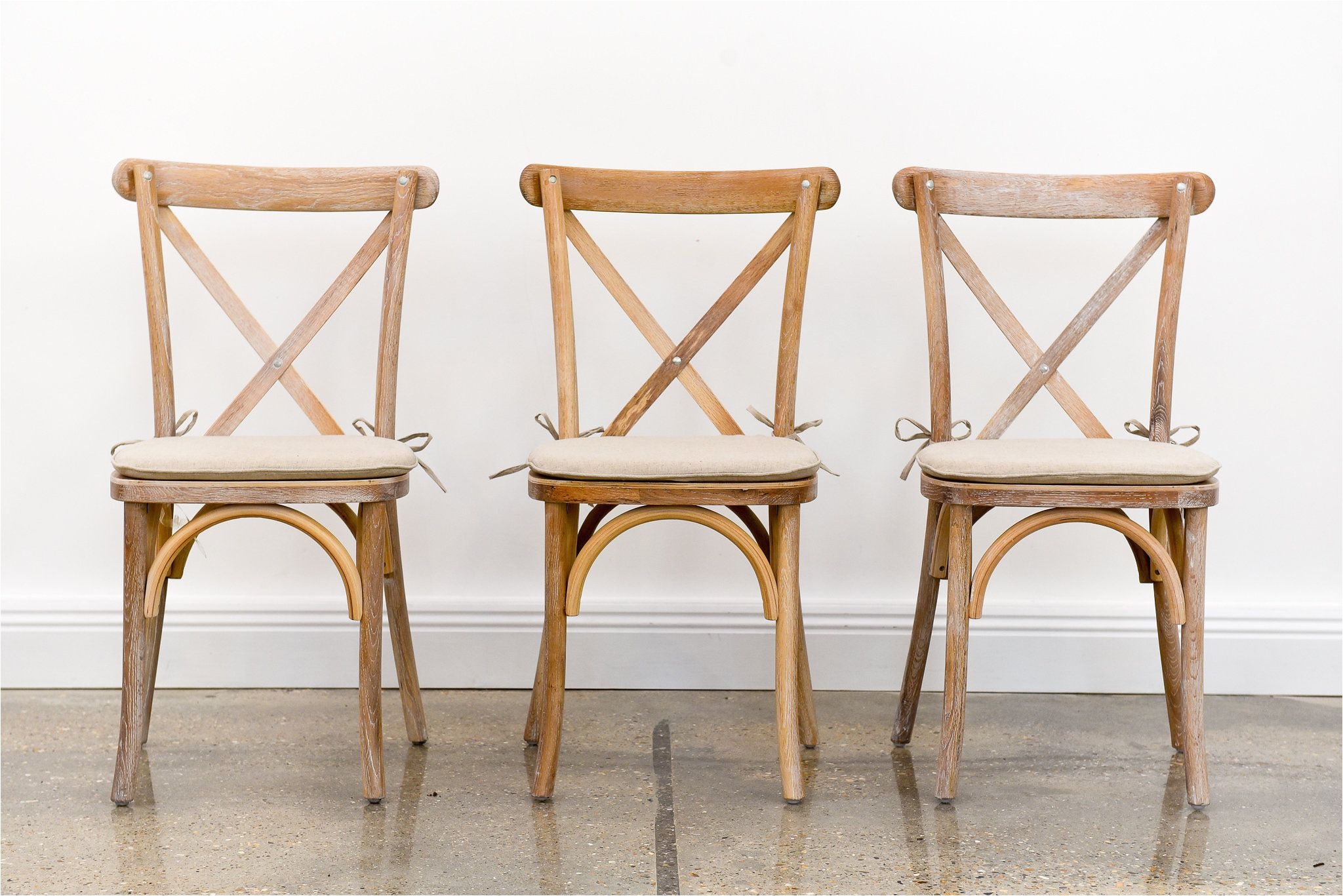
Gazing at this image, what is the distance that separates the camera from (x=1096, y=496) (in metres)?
1.60

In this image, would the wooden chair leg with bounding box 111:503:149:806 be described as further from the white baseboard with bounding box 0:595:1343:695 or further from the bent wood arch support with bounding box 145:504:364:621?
the white baseboard with bounding box 0:595:1343:695

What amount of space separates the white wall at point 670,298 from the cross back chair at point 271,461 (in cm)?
32

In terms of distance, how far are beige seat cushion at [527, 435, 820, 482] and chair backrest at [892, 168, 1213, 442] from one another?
1.15 ft

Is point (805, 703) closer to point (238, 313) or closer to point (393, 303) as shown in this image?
point (393, 303)

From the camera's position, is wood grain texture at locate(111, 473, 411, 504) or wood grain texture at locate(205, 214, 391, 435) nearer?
wood grain texture at locate(111, 473, 411, 504)

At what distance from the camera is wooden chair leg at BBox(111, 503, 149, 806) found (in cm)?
163

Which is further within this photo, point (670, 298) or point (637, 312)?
point (670, 298)

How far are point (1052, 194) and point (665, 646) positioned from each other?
108 centimetres

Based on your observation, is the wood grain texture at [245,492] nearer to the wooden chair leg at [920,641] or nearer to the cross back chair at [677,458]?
the cross back chair at [677,458]

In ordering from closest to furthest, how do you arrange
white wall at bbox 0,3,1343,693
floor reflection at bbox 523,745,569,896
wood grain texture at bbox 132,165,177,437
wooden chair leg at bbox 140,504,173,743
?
floor reflection at bbox 523,745,569,896 → wooden chair leg at bbox 140,504,173,743 → wood grain texture at bbox 132,165,177,437 → white wall at bbox 0,3,1343,693

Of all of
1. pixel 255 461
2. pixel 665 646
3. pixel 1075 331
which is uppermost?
pixel 1075 331

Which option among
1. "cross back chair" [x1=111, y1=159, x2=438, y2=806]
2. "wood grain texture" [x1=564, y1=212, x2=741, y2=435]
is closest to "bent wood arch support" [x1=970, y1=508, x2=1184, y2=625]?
"wood grain texture" [x1=564, y1=212, x2=741, y2=435]

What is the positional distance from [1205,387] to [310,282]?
5.68 feet

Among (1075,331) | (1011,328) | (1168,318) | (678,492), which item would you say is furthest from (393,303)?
(1168,318)
